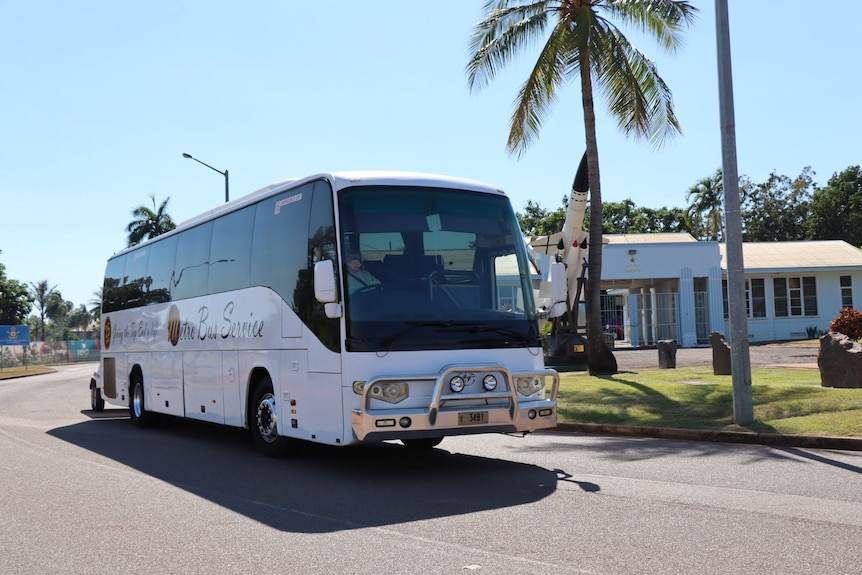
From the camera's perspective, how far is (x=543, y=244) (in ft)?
91.5

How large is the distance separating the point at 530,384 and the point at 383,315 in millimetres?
1826

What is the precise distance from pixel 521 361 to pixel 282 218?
350 cm

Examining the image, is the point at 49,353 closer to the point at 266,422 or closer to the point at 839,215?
the point at 266,422

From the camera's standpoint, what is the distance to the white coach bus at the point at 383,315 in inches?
356

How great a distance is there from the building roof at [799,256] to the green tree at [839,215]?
987 inches

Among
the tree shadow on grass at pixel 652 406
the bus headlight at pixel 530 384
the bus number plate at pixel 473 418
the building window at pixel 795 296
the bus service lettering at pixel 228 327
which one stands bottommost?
the tree shadow on grass at pixel 652 406

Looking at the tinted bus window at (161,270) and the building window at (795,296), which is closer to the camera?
the tinted bus window at (161,270)

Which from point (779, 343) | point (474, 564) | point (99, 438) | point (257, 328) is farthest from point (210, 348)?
point (779, 343)

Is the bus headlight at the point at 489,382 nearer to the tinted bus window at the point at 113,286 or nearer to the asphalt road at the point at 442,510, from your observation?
the asphalt road at the point at 442,510

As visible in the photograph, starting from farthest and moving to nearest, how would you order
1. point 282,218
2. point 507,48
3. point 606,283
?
point 606,283
point 507,48
point 282,218

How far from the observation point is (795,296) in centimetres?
4166

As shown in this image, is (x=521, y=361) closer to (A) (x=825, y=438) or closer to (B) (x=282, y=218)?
(B) (x=282, y=218)

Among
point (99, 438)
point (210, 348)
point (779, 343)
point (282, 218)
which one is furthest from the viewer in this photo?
point (779, 343)

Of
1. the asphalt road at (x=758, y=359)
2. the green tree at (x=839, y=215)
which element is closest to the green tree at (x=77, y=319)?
the green tree at (x=839, y=215)
